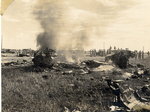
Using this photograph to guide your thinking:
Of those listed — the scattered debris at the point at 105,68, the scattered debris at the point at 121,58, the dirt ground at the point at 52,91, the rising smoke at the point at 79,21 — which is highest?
the rising smoke at the point at 79,21

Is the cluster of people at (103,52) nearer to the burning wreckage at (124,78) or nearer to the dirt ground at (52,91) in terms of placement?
the burning wreckage at (124,78)

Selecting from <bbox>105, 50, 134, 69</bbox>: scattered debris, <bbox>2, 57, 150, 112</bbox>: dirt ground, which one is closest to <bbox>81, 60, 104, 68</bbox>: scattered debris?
<bbox>2, 57, 150, 112</bbox>: dirt ground

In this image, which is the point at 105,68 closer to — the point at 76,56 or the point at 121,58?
the point at 121,58

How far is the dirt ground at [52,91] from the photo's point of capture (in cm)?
583

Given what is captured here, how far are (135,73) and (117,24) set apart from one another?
812 millimetres

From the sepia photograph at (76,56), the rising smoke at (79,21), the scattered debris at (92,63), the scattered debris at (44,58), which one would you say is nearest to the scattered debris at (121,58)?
the sepia photograph at (76,56)

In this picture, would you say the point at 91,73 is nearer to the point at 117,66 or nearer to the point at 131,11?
the point at 117,66

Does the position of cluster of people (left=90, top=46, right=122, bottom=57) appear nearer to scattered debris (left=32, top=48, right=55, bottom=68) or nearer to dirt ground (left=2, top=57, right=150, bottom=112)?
dirt ground (left=2, top=57, right=150, bottom=112)

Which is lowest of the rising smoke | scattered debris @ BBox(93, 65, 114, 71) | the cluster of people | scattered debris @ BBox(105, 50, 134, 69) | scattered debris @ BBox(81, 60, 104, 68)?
scattered debris @ BBox(93, 65, 114, 71)

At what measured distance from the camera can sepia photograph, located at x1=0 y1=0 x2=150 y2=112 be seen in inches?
226

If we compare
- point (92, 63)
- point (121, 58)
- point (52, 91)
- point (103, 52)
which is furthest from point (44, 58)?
point (121, 58)

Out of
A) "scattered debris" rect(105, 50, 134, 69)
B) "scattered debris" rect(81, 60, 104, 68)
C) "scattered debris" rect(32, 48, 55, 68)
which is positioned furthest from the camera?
"scattered debris" rect(32, 48, 55, 68)

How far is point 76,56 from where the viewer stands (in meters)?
5.95

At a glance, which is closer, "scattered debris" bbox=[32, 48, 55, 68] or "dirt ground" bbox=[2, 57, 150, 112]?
"dirt ground" bbox=[2, 57, 150, 112]
